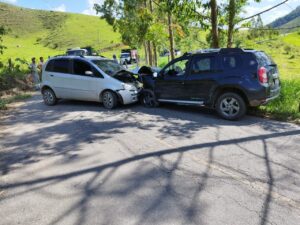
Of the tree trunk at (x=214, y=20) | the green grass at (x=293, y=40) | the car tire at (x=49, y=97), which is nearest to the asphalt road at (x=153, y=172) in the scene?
the car tire at (x=49, y=97)

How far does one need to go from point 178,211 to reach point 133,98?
697 centimetres

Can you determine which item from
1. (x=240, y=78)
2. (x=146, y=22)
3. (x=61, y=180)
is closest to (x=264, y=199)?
(x=61, y=180)

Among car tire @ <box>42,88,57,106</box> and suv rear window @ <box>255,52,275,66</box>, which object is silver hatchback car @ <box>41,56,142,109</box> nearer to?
car tire @ <box>42,88,57,106</box>

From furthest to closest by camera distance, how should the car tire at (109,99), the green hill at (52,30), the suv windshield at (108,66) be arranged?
the green hill at (52,30), the suv windshield at (108,66), the car tire at (109,99)

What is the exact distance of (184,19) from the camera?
12141 mm

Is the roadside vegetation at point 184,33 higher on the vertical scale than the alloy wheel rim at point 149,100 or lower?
higher

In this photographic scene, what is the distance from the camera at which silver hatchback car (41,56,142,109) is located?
10547mm

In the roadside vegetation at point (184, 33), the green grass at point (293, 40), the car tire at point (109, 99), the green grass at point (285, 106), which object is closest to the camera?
the green grass at point (285, 106)

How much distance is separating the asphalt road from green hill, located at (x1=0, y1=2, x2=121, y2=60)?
290ft

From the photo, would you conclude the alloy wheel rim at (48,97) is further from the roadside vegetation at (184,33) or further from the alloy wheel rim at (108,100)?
the roadside vegetation at (184,33)

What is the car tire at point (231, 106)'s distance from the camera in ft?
27.0

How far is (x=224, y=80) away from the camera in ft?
27.5

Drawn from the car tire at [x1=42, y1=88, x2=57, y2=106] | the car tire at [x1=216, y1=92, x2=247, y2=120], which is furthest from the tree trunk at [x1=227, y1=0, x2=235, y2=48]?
the car tire at [x1=42, y1=88, x2=57, y2=106]

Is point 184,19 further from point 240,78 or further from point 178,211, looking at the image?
point 178,211
